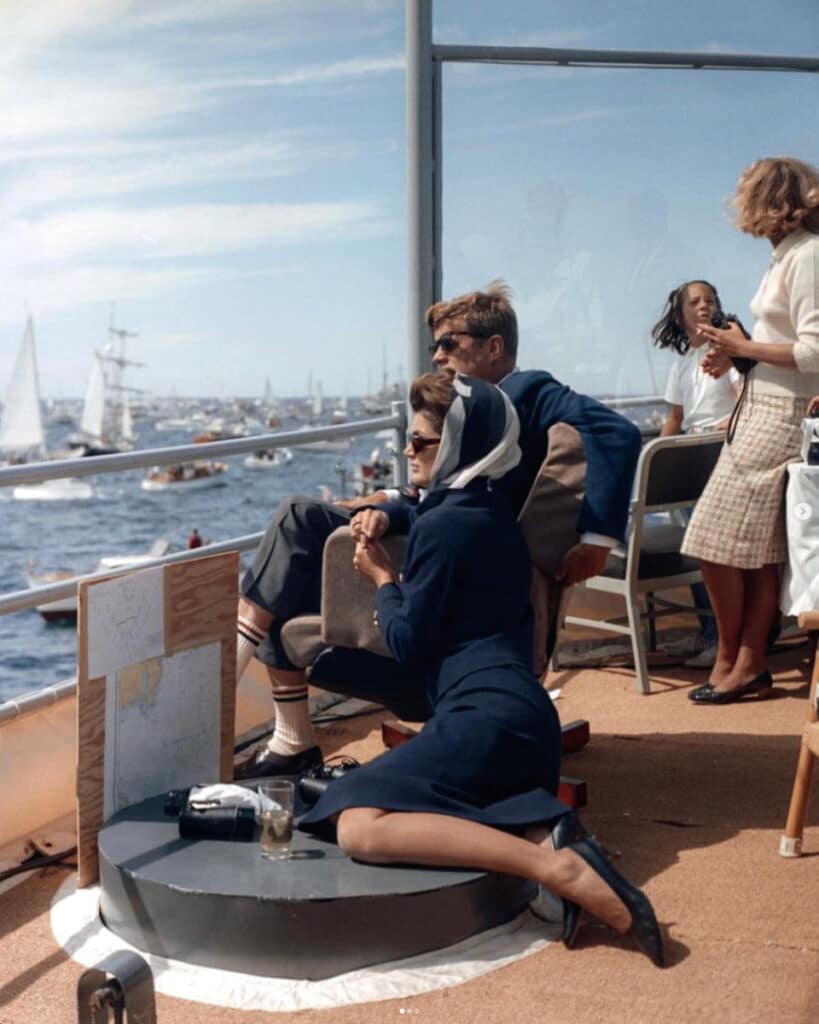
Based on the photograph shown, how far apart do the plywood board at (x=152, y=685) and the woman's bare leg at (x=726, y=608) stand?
1765 millimetres

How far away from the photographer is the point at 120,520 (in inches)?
3100

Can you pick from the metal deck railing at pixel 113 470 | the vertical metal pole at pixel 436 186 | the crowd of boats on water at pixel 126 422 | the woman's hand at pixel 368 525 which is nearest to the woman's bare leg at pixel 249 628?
the metal deck railing at pixel 113 470

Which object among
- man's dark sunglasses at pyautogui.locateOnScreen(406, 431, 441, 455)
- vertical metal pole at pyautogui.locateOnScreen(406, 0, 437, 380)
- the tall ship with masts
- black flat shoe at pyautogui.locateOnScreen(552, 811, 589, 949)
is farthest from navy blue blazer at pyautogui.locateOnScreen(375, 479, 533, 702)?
the tall ship with masts

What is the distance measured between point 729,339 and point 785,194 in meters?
0.45

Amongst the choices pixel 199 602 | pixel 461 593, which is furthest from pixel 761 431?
pixel 199 602

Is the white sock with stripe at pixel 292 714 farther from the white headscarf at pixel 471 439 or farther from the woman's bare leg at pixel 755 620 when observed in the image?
the woman's bare leg at pixel 755 620

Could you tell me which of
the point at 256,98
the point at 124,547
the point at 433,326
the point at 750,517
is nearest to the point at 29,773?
the point at 433,326

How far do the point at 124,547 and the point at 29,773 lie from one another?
69.7 metres

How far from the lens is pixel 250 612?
145 inches

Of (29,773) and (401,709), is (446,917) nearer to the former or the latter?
(401,709)

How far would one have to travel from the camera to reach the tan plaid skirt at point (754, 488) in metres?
4.34

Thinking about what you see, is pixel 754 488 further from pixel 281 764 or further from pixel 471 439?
pixel 281 764

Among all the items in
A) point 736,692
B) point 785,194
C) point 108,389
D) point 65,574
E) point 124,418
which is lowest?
point 65,574

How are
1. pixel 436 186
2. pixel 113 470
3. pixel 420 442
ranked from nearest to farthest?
1. pixel 420 442
2. pixel 113 470
3. pixel 436 186
